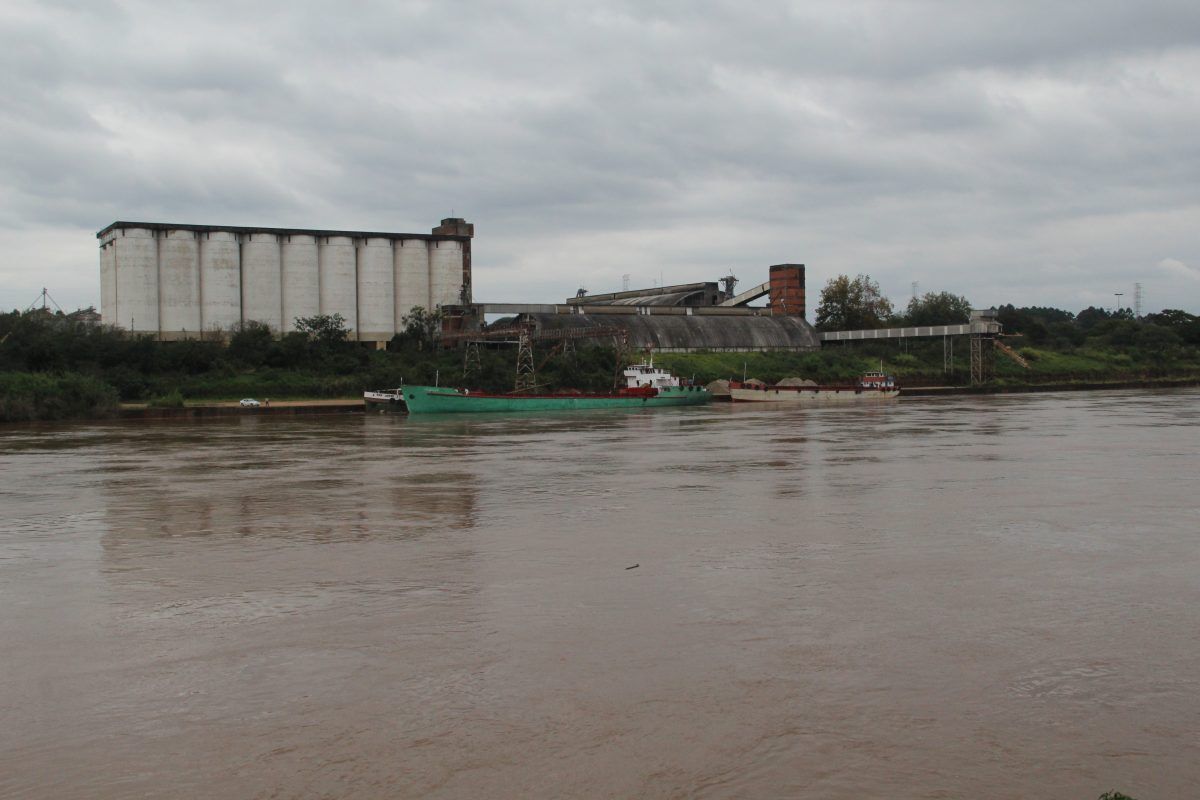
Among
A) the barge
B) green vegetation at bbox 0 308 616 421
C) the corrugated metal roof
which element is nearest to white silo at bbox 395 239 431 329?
green vegetation at bbox 0 308 616 421

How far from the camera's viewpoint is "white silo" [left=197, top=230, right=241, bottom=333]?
7050 centimetres

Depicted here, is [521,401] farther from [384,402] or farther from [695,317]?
[695,317]

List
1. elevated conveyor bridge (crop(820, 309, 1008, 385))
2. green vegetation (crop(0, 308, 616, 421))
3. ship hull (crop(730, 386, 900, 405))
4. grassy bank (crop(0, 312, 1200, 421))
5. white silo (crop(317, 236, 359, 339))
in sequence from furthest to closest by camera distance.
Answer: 1. elevated conveyor bridge (crop(820, 309, 1008, 385))
2. white silo (crop(317, 236, 359, 339))
3. ship hull (crop(730, 386, 900, 405))
4. grassy bank (crop(0, 312, 1200, 421))
5. green vegetation (crop(0, 308, 616, 421))

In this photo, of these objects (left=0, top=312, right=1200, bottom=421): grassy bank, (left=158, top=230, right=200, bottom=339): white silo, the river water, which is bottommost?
the river water

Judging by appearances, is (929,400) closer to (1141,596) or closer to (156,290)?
(156,290)

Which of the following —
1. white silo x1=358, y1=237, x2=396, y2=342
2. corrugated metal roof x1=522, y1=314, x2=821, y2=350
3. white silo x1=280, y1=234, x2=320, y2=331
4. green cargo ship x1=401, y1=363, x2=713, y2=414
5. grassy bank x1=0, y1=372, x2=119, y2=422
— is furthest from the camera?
corrugated metal roof x1=522, y1=314, x2=821, y2=350

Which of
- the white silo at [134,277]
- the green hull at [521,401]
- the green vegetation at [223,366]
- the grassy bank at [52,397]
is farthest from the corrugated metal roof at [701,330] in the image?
the grassy bank at [52,397]

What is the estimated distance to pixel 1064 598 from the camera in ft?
40.3

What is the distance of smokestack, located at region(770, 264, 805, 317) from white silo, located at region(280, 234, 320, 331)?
39293 millimetres

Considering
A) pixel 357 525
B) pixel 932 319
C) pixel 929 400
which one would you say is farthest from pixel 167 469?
pixel 932 319

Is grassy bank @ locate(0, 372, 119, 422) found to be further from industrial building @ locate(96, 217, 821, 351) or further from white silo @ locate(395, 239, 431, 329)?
white silo @ locate(395, 239, 431, 329)

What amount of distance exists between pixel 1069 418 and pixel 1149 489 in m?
27.4

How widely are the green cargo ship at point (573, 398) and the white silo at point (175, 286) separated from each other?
705 inches

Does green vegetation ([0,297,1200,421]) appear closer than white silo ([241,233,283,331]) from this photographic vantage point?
Yes
